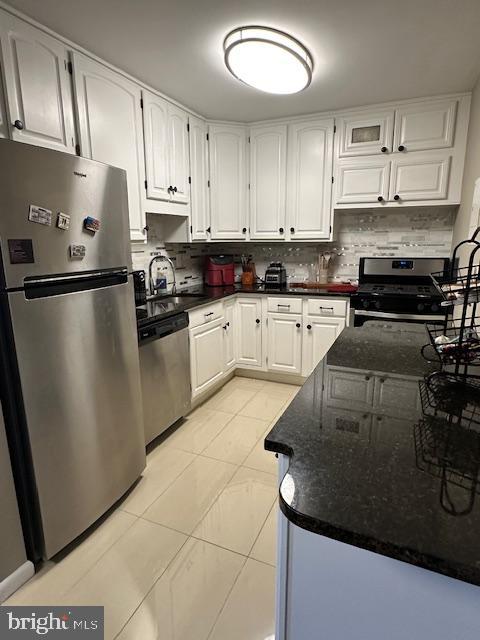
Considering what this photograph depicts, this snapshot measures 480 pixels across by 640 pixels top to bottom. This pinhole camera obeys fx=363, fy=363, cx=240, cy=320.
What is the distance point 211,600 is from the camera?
1387 mm

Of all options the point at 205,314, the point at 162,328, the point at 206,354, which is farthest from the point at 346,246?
the point at 162,328

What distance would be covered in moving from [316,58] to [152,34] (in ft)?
3.00

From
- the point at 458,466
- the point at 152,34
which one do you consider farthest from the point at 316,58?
the point at 458,466

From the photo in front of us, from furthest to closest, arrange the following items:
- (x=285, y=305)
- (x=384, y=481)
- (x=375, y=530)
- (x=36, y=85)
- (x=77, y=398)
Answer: (x=285, y=305)
(x=36, y=85)
(x=77, y=398)
(x=384, y=481)
(x=375, y=530)

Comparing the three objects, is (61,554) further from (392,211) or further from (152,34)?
(392,211)

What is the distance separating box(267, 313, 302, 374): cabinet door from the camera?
320cm

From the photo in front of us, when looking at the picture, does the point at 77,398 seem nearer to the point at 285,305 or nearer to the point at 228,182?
the point at 285,305

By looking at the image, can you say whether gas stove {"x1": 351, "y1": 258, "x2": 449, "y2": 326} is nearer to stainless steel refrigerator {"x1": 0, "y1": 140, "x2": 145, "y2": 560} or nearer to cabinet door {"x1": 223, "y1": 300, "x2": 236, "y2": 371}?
cabinet door {"x1": 223, "y1": 300, "x2": 236, "y2": 371}

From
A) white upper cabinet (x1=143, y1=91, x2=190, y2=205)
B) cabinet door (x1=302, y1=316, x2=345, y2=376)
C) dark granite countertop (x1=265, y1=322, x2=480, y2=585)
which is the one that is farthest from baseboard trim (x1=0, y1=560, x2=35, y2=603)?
cabinet door (x1=302, y1=316, x2=345, y2=376)

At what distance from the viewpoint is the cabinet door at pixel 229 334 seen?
3203 mm

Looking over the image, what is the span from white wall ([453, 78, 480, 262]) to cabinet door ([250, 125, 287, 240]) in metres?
1.37

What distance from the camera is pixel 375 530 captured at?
20.8 inches

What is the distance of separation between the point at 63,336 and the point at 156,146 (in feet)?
5.46

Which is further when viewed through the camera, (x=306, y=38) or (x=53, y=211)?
(x=306, y=38)
